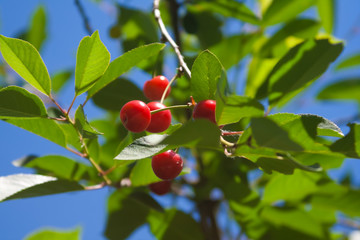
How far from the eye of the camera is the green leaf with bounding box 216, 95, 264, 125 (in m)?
0.60

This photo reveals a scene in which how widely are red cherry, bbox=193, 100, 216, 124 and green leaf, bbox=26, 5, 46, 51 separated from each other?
4.73 feet

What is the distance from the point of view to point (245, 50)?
5.15 ft

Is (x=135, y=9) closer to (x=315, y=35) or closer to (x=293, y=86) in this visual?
(x=315, y=35)

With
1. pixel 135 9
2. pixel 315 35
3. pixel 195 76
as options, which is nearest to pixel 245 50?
pixel 315 35

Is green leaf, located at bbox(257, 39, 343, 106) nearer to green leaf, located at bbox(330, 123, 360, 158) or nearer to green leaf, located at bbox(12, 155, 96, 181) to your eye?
green leaf, located at bbox(330, 123, 360, 158)

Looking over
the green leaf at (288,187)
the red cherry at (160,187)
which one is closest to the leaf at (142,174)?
the red cherry at (160,187)

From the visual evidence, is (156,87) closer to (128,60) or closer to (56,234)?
(128,60)

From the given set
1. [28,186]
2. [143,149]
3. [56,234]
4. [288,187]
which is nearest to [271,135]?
[143,149]

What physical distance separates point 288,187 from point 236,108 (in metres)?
0.83

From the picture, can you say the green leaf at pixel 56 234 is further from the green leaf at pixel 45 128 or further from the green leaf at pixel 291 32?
the green leaf at pixel 291 32

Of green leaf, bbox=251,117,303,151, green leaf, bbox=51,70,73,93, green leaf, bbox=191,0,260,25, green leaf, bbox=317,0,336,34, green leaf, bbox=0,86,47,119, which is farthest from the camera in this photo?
green leaf, bbox=51,70,73,93

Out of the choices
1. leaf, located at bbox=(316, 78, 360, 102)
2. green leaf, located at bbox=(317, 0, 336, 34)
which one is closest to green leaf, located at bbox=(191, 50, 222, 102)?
green leaf, located at bbox=(317, 0, 336, 34)

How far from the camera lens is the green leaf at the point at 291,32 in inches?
59.8

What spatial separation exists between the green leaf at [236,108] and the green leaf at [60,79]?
152cm
